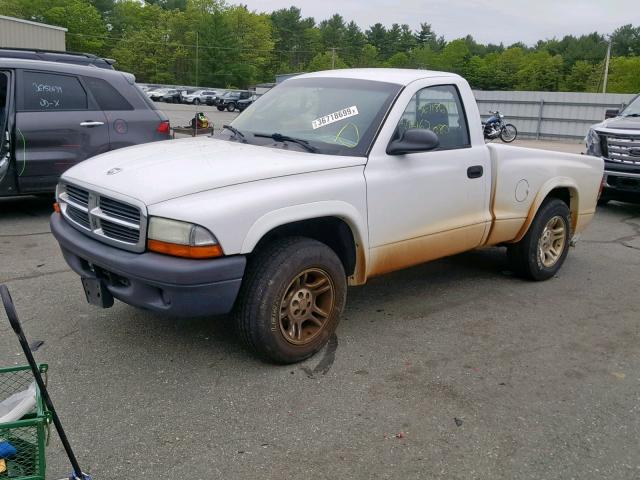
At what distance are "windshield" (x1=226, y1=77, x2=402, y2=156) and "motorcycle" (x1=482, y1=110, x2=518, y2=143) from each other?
16325 mm

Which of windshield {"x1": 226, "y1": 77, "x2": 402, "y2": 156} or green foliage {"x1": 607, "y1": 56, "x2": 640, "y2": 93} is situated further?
green foliage {"x1": 607, "y1": 56, "x2": 640, "y2": 93}

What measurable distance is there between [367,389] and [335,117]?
1.87 m

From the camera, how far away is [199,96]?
5812 cm

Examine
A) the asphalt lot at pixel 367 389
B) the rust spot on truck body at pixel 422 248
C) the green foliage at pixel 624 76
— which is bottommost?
the asphalt lot at pixel 367 389

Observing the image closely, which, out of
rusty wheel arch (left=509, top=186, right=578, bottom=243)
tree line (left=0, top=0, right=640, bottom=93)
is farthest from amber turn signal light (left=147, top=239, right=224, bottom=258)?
tree line (left=0, top=0, right=640, bottom=93)

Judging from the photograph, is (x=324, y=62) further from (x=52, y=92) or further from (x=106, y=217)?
(x=106, y=217)

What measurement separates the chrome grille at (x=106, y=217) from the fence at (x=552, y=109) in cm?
2059

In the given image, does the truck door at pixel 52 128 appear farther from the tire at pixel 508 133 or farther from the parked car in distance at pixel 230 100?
the parked car in distance at pixel 230 100

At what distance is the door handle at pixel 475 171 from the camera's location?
471 cm

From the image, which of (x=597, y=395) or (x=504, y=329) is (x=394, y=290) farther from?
(x=597, y=395)

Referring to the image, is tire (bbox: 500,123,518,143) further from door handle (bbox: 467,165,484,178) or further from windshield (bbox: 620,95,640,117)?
door handle (bbox: 467,165,484,178)

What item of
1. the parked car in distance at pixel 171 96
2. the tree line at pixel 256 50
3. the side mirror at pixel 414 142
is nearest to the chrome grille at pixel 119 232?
the side mirror at pixel 414 142

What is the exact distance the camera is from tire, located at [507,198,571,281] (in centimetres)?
546

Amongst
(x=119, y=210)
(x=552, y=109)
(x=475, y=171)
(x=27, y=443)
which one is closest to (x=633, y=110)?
(x=475, y=171)
